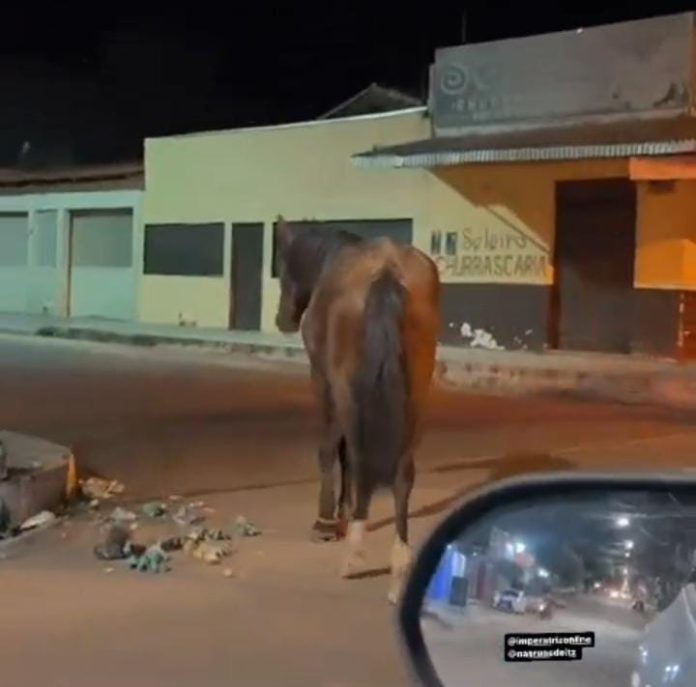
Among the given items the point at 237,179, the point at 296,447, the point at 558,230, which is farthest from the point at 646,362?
the point at 237,179

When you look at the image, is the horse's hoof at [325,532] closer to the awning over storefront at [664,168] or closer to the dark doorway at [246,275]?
the awning over storefront at [664,168]

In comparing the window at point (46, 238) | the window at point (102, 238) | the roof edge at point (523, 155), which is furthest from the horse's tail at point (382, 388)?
the window at point (46, 238)

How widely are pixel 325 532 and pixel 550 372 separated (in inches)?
451

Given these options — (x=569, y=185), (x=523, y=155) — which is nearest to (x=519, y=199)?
(x=569, y=185)

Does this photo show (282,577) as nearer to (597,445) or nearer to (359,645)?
(359,645)

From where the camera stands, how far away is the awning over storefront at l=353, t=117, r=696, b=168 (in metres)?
20.5

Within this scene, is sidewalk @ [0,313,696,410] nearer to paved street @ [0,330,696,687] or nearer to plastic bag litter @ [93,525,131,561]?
paved street @ [0,330,696,687]

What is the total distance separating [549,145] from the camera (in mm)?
21891

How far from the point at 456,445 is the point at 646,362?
8.72 meters

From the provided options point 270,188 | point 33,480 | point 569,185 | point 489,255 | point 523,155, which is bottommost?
point 33,480

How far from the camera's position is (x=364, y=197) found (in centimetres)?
2767

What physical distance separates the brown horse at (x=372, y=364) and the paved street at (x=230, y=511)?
0.50 m

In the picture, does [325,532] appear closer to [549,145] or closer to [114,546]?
[114,546]

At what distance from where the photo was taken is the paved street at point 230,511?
6348 millimetres
